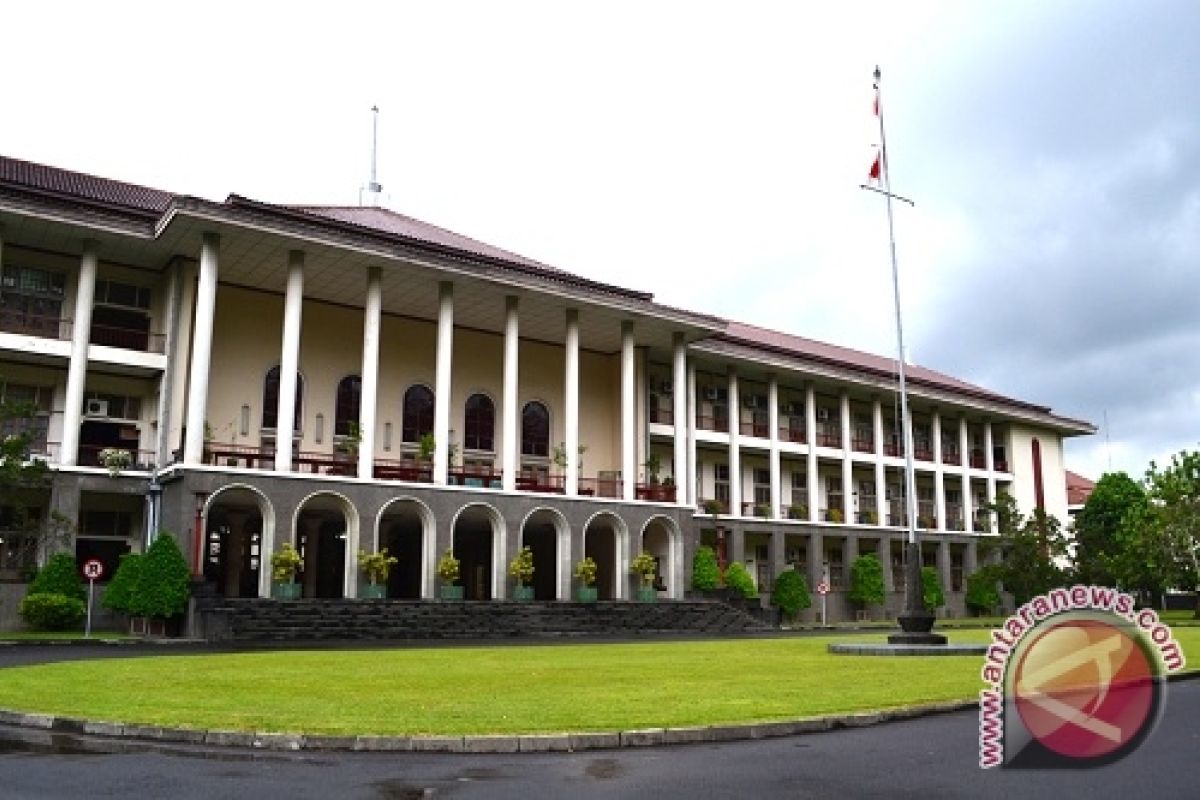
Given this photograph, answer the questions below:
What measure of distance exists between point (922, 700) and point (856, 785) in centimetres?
486

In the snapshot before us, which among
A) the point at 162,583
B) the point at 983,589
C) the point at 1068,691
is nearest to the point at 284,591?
the point at 162,583

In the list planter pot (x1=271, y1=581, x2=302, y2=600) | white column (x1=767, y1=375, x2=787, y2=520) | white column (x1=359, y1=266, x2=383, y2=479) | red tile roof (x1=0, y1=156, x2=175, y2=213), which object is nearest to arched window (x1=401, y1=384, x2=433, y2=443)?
white column (x1=359, y1=266, x2=383, y2=479)

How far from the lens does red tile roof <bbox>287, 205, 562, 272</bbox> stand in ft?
120

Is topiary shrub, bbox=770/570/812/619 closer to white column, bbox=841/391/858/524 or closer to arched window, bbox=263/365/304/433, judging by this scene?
white column, bbox=841/391/858/524

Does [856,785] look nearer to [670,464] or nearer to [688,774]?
[688,774]

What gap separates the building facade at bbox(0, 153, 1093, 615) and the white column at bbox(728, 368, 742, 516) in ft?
0.31

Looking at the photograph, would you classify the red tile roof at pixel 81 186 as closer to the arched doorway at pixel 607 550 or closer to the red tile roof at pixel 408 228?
the red tile roof at pixel 408 228

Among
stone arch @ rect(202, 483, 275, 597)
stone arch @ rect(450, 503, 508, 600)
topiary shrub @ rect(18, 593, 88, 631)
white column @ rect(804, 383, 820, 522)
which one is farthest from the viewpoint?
white column @ rect(804, 383, 820, 522)

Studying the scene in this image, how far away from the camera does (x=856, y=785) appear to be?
754 centimetres

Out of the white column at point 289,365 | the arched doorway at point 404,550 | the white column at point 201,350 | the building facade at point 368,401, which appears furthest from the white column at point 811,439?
the white column at point 201,350

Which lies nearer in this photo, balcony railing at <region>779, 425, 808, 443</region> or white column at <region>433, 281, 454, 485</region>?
white column at <region>433, 281, 454, 485</region>

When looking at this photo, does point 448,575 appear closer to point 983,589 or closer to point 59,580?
point 59,580

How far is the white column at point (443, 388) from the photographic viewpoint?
34031mm

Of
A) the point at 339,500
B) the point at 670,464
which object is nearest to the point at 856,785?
the point at 339,500
